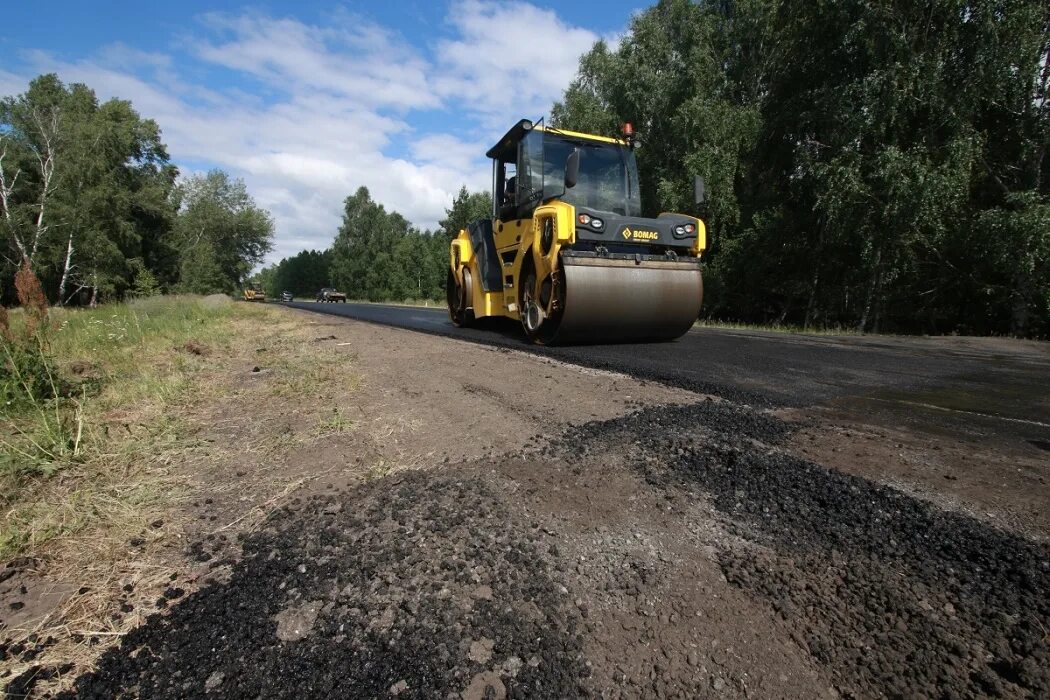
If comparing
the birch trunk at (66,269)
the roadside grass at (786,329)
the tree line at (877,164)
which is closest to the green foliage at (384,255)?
the birch trunk at (66,269)

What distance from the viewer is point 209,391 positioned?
447 cm

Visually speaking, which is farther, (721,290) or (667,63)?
(667,63)

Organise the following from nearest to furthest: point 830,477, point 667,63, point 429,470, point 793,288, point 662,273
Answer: point 830,477 < point 429,470 < point 662,273 < point 793,288 < point 667,63

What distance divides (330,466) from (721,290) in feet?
61.3

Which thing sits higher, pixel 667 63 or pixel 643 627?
pixel 667 63

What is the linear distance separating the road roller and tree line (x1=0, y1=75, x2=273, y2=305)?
23.4 meters

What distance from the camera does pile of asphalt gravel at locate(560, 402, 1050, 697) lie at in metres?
1.39

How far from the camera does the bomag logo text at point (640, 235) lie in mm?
6797

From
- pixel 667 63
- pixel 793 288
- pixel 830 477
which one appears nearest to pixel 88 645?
pixel 830 477

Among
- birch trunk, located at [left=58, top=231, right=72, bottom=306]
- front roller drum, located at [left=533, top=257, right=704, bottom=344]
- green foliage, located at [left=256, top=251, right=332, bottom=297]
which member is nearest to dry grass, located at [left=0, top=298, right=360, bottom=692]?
front roller drum, located at [left=533, top=257, right=704, bottom=344]

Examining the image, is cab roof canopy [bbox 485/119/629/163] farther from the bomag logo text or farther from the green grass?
the green grass

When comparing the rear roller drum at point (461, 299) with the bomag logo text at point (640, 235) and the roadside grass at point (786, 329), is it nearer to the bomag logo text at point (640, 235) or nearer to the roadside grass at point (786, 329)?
the bomag logo text at point (640, 235)

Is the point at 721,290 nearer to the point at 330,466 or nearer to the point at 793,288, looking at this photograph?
the point at 793,288

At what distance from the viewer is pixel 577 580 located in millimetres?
1787
